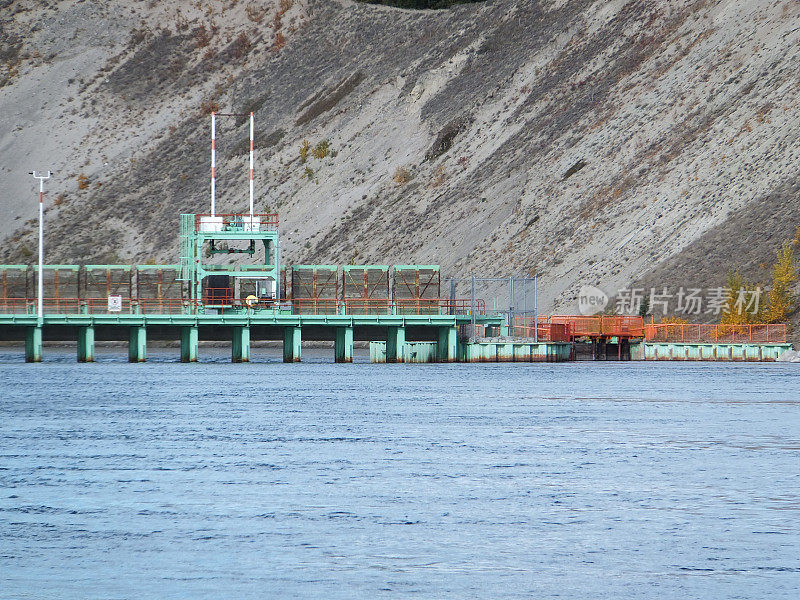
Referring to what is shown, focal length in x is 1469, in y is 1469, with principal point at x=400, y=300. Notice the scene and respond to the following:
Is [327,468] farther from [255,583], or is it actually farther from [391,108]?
[391,108]

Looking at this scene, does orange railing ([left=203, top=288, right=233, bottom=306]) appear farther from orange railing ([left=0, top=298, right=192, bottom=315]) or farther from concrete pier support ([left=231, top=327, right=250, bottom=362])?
concrete pier support ([left=231, top=327, right=250, bottom=362])

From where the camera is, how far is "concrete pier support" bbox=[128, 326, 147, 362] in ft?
254

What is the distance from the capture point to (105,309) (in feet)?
296

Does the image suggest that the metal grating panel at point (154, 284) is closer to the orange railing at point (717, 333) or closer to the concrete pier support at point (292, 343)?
the concrete pier support at point (292, 343)

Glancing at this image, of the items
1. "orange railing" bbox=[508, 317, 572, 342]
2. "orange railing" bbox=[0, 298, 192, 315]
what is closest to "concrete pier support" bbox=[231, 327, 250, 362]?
"orange railing" bbox=[0, 298, 192, 315]

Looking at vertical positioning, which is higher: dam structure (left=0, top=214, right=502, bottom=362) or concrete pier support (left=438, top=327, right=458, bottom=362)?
dam structure (left=0, top=214, right=502, bottom=362)

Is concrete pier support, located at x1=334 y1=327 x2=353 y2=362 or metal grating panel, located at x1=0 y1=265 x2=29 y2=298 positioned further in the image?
metal grating panel, located at x1=0 y1=265 x2=29 y2=298

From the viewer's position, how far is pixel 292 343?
78.5m

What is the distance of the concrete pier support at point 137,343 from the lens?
7731 cm

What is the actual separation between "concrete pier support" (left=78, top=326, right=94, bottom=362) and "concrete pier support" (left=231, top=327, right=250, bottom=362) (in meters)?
7.53

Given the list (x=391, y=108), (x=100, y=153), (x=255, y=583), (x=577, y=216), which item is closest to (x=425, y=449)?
(x=255, y=583)

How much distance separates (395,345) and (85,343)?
1657 cm

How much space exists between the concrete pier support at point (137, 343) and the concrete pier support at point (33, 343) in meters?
4.80

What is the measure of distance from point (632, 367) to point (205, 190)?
207 feet
